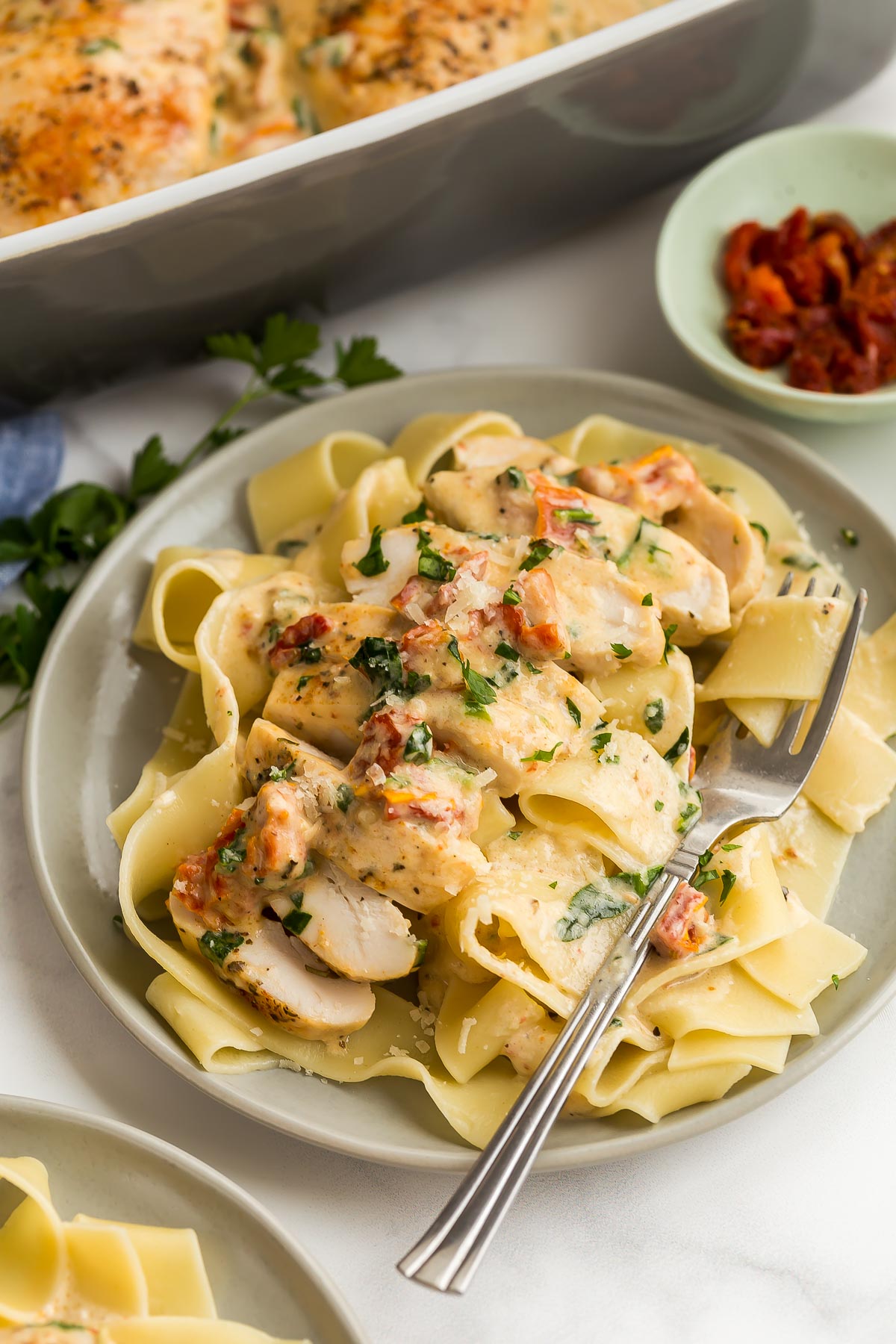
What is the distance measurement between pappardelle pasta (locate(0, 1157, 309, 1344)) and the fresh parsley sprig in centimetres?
162

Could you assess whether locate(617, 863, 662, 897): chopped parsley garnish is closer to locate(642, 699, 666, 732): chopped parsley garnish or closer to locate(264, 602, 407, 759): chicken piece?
locate(642, 699, 666, 732): chopped parsley garnish

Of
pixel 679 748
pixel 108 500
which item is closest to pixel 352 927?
pixel 679 748

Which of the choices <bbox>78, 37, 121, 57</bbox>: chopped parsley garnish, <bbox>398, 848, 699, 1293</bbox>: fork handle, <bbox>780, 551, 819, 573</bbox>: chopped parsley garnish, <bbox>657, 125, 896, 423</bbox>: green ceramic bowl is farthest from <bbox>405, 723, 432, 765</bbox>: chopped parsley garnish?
<bbox>78, 37, 121, 57</bbox>: chopped parsley garnish

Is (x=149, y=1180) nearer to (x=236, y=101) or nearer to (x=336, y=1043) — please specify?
(x=336, y=1043)

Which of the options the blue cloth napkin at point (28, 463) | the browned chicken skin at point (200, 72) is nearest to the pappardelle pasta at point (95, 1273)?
the blue cloth napkin at point (28, 463)

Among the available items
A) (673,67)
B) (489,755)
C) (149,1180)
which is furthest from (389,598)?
(673,67)

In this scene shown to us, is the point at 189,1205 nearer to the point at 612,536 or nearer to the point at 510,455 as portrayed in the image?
the point at 612,536

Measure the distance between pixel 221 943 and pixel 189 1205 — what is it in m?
0.58

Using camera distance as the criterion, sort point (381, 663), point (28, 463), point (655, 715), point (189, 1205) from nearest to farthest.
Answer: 1. point (189, 1205)
2. point (381, 663)
3. point (655, 715)
4. point (28, 463)

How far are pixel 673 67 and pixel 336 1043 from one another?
307 cm

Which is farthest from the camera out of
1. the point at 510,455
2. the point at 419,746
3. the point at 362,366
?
the point at 362,366

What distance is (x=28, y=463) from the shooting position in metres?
4.21

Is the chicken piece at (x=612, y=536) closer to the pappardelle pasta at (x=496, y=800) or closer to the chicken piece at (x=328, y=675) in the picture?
the pappardelle pasta at (x=496, y=800)

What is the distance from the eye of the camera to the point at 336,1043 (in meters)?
3.05
